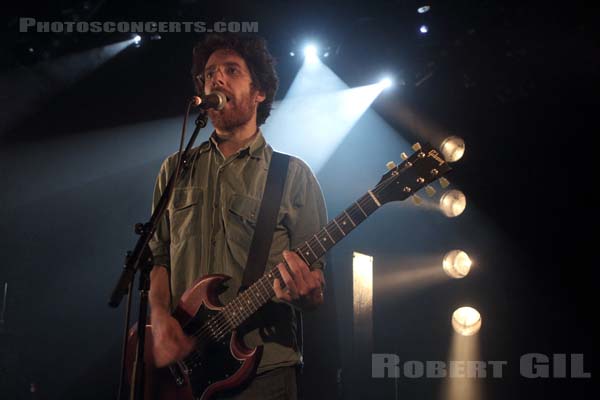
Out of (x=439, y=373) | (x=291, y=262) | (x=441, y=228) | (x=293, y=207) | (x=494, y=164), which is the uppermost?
(x=494, y=164)

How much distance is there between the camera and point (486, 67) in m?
5.26

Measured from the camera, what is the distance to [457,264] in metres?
5.42

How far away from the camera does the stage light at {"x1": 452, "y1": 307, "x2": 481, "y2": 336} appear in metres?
5.41

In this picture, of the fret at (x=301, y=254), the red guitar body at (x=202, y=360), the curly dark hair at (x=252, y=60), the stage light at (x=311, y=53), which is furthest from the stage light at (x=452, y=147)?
the red guitar body at (x=202, y=360)

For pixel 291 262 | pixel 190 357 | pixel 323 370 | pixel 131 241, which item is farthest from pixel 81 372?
pixel 291 262

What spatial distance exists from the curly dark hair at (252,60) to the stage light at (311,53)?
156 cm

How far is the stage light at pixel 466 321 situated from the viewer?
5.41m

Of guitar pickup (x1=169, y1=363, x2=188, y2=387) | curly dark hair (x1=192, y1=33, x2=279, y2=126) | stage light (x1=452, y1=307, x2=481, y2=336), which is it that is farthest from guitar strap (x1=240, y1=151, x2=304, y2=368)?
stage light (x1=452, y1=307, x2=481, y2=336)

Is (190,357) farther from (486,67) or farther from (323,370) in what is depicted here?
(486,67)

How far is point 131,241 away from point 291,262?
10.9 feet

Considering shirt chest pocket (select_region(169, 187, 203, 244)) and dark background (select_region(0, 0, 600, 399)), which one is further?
dark background (select_region(0, 0, 600, 399))

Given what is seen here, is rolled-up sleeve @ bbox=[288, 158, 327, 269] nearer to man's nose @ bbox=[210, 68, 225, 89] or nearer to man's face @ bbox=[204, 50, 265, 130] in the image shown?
man's face @ bbox=[204, 50, 265, 130]

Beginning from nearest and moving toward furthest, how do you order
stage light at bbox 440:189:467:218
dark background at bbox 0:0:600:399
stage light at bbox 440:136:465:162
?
dark background at bbox 0:0:600:399, stage light at bbox 440:136:465:162, stage light at bbox 440:189:467:218

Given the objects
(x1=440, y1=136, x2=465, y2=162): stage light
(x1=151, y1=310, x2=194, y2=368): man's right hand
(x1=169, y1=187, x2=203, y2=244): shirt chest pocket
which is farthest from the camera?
(x1=440, y1=136, x2=465, y2=162): stage light
